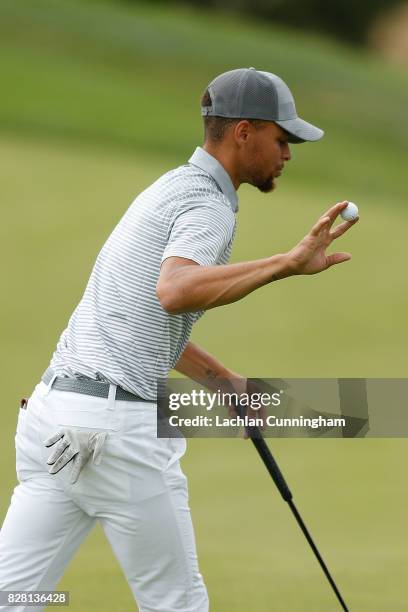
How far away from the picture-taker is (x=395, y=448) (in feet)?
28.8

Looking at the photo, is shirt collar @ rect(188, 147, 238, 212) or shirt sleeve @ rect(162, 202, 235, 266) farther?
shirt collar @ rect(188, 147, 238, 212)

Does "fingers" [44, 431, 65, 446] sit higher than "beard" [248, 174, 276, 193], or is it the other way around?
"beard" [248, 174, 276, 193]

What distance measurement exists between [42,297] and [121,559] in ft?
27.2

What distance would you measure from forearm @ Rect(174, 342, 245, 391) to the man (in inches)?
22.0

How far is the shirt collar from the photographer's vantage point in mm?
4621

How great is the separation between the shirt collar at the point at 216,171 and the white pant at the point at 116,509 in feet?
2.42

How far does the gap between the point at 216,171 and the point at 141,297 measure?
49cm

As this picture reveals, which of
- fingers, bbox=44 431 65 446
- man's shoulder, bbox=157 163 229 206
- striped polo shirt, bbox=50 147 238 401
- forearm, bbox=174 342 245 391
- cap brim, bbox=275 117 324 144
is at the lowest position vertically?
fingers, bbox=44 431 65 446

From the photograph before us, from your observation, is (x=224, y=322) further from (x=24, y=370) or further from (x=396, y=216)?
(x=396, y=216)

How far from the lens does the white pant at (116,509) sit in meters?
4.53

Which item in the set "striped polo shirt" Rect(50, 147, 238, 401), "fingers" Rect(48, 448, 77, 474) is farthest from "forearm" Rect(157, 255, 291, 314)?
"fingers" Rect(48, 448, 77, 474)

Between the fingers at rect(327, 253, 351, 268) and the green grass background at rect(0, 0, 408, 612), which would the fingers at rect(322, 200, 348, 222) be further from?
the green grass background at rect(0, 0, 408, 612)

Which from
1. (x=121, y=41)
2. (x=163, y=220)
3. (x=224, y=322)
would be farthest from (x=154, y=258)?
(x=121, y=41)

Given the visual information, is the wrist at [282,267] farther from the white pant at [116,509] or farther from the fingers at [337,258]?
the white pant at [116,509]
